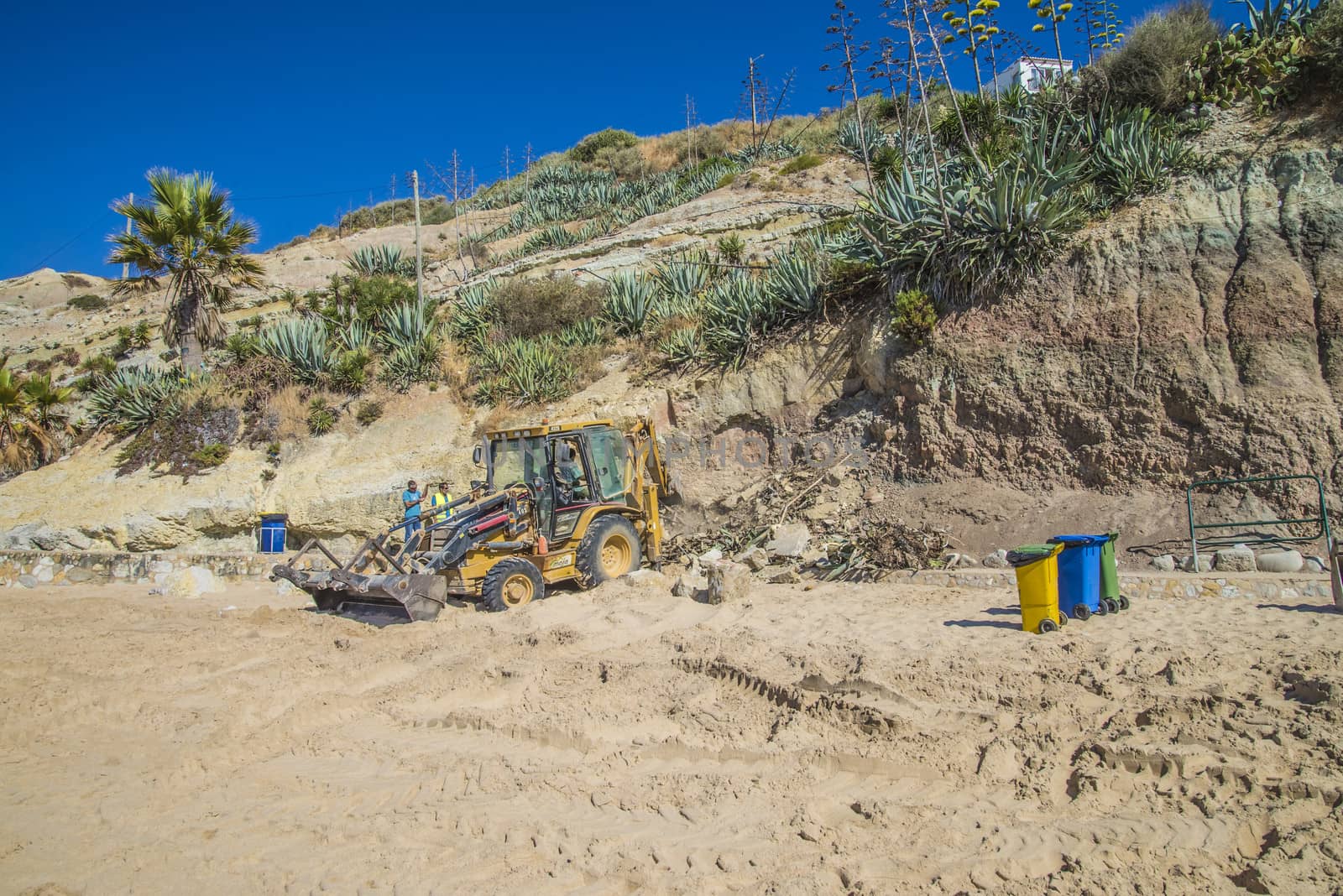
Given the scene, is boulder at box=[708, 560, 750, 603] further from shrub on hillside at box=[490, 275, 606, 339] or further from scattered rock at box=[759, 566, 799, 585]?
shrub on hillside at box=[490, 275, 606, 339]

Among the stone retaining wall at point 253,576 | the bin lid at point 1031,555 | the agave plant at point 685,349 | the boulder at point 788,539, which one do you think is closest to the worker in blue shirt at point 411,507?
the stone retaining wall at point 253,576

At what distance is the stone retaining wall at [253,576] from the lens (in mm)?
7609

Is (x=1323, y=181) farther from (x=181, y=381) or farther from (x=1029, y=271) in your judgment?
(x=181, y=381)

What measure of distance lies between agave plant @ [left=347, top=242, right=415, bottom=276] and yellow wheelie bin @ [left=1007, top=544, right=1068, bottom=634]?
87.8 ft

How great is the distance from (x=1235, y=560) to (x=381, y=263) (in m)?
28.6

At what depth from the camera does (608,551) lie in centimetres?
1113

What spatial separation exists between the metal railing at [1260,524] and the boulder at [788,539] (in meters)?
4.64

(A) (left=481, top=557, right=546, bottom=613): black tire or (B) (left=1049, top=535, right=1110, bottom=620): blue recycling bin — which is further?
(A) (left=481, top=557, right=546, bottom=613): black tire

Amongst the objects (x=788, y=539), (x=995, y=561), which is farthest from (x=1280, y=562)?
(x=788, y=539)

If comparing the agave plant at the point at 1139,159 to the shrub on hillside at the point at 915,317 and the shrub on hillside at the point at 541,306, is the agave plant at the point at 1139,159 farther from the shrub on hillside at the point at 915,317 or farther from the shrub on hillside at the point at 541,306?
the shrub on hillside at the point at 541,306

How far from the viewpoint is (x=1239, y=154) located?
36.1 feet

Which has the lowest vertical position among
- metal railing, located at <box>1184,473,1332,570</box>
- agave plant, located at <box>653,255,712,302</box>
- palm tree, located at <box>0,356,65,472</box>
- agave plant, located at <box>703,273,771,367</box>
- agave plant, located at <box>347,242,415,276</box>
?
metal railing, located at <box>1184,473,1332,570</box>

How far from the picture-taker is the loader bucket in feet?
28.5

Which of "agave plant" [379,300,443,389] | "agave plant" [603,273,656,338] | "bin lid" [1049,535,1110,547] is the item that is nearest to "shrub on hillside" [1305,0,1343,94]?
"bin lid" [1049,535,1110,547]
